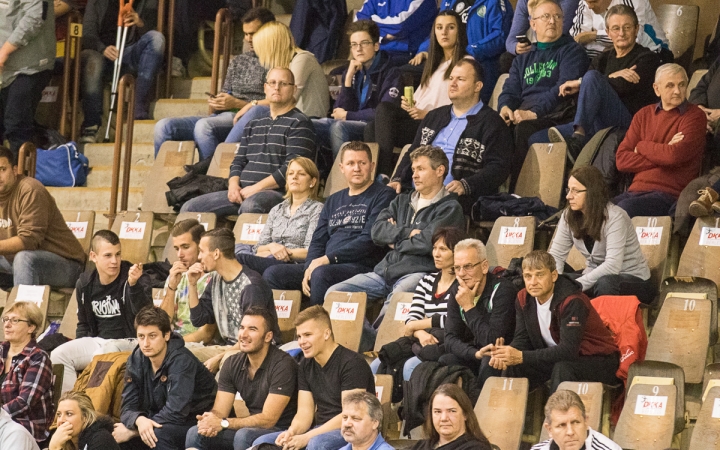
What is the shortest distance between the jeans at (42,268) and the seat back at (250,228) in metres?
0.93

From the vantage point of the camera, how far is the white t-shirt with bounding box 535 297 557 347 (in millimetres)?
5578

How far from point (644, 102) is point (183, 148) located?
2.72 metres

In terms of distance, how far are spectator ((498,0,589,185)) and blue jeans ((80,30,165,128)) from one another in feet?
8.34

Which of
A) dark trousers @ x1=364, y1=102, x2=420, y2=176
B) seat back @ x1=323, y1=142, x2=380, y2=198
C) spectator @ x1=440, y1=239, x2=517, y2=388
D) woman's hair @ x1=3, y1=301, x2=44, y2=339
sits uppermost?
dark trousers @ x1=364, y1=102, x2=420, y2=176

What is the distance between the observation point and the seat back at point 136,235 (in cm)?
752

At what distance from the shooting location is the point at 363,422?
5.16 m

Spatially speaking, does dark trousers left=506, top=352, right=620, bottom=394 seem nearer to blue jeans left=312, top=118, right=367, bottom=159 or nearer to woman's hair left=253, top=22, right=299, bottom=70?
blue jeans left=312, top=118, right=367, bottom=159

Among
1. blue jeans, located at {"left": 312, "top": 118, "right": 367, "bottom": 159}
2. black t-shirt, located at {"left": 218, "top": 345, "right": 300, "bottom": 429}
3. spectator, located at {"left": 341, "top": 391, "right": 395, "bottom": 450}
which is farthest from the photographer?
blue jeans, located at {"left": 312, "top": 118, "right": 367, "bottom": 159}

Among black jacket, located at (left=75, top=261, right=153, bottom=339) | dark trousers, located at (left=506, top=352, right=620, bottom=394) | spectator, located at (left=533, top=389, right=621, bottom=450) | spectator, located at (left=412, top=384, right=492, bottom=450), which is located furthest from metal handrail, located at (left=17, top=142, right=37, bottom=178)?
spectator, located at (left=533, top=389, right=621, bottom=450)

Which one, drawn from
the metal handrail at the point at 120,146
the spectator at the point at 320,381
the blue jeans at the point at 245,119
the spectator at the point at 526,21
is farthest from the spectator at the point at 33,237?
the spectator at the point at 526,21

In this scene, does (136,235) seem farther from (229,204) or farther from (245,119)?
(245,119)

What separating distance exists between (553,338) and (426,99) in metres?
2.47

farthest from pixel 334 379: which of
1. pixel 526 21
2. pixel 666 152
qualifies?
pixel 526 21

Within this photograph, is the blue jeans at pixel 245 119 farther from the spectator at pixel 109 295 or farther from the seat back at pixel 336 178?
the spectator at pixel 109 295
